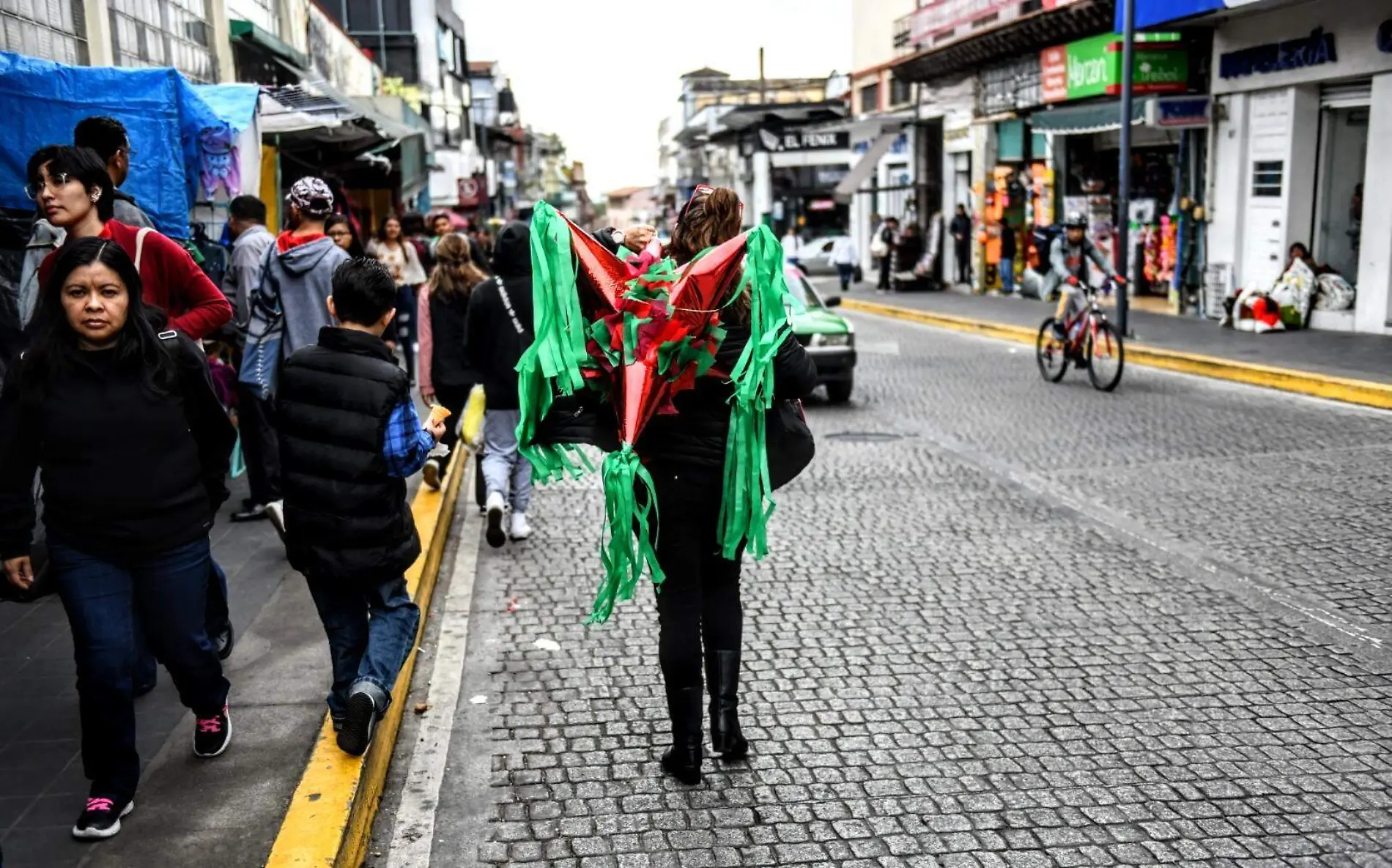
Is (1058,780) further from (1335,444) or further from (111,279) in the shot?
(1335,444)

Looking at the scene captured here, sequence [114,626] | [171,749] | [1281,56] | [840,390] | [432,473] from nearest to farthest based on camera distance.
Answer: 1. [114,626]
2. [171,749]
3. [432,473]
4. [840,390]
5. [1281,56]

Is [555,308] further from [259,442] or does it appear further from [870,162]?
[870,162]

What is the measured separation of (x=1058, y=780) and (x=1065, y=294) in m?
10.0

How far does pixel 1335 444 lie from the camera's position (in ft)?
33.4

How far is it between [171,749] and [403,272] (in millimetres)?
9508

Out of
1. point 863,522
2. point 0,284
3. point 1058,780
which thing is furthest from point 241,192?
point 1058,780

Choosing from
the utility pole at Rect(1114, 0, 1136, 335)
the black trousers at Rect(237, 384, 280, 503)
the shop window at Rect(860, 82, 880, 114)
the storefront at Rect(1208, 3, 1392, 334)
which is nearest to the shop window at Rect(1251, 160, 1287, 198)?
the storefront at Rect(1208, 3, 1392, 334)

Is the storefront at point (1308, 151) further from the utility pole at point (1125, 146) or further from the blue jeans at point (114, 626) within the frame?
the blue jeans at point (114, 626)

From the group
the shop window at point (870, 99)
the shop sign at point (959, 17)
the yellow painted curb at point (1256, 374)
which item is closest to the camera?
the yellow painted curb at point (1256, 374)

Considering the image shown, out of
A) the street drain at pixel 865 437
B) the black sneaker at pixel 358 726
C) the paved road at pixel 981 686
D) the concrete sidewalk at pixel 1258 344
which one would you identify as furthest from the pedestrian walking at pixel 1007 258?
the black sneaker at pixel 358 726

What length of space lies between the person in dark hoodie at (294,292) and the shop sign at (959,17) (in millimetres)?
20306

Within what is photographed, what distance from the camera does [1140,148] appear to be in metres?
23.3

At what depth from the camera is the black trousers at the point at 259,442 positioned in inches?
303

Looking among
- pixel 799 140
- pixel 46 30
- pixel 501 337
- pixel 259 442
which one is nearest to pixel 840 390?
pixel 501 337
